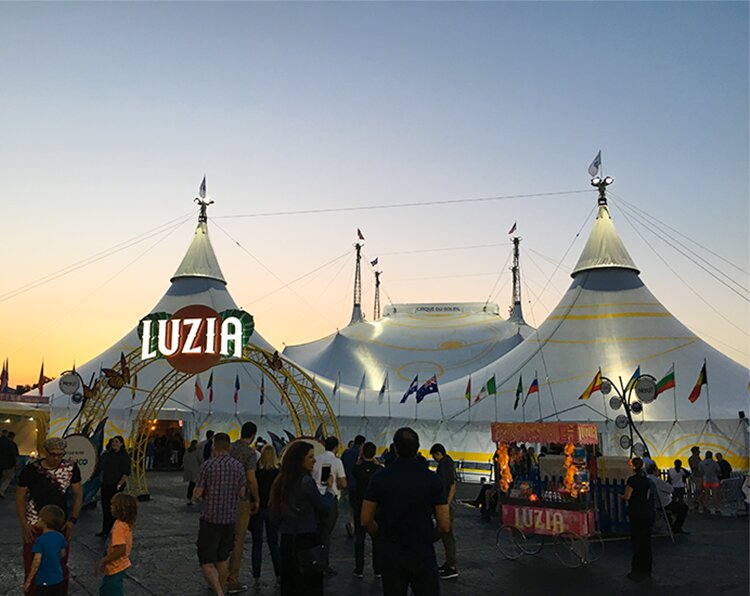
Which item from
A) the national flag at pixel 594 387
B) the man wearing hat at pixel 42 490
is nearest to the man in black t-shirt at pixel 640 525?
the man wearing hat at pixel 42 490

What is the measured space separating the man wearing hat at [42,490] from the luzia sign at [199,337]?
30.4 feet

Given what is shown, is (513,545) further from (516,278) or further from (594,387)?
(516,278)

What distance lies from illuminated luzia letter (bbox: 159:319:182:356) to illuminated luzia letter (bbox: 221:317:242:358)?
1018mm

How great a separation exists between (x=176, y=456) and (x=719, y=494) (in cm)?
1902

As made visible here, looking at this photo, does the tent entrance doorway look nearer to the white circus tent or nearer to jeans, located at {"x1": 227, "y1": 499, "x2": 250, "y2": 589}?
the white circus tent

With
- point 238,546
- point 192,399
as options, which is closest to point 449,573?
point 238,546

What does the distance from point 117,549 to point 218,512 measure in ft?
4.45

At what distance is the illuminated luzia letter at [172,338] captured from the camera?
15.4 m

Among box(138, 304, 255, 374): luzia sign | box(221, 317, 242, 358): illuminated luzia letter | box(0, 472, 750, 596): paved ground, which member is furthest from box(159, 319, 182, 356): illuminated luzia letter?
box(0, 472, 750, 596): paved ground

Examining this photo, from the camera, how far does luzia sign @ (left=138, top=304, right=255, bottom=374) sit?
1532cm

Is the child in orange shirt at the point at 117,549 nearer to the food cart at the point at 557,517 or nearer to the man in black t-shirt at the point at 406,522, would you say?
the man in black t-shirt at the point at 406,522

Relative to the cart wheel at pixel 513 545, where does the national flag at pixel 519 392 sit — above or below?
above

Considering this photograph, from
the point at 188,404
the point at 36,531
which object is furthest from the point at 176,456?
the point at 36,531

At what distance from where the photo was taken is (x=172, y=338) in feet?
50.9
